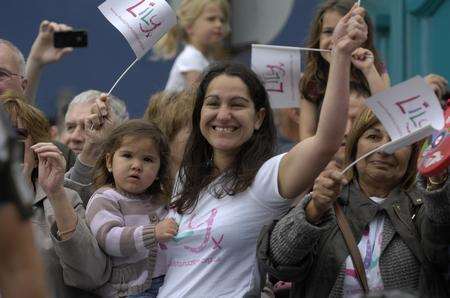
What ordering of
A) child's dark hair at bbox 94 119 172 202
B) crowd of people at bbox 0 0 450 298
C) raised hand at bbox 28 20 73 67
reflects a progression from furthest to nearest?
raised hand at bbox 28 20 73 67
child's dark hair at bbox 94 119 172 202
crowd of people at bbox 0 0 450 298

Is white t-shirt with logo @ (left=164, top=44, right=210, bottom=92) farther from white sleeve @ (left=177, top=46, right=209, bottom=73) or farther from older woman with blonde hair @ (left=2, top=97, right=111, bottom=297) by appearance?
older woman with blonde hair @ (left=2, top=97, right=111, bottom=297)

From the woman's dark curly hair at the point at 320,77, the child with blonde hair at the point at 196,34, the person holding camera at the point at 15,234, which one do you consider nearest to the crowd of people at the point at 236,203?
the woman's dark curly hair at the point at 320,77

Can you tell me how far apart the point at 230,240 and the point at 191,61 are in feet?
Answer: 11.4

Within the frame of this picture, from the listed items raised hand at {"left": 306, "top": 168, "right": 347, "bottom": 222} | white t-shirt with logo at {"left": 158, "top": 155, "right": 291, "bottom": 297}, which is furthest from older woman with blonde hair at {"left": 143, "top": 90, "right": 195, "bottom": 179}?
raised hand at {"left": 306, "top": 168, "right": 347, "bottom": 222}

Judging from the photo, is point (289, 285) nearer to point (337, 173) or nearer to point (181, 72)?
point (337, 173)

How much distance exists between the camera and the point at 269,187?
197 inches

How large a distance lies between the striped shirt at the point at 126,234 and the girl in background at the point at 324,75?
111cm

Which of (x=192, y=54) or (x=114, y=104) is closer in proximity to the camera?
(x=114, y=104)

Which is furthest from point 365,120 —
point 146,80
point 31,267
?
point 146,80

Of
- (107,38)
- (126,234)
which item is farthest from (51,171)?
(107,38)

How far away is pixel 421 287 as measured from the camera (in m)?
5.10

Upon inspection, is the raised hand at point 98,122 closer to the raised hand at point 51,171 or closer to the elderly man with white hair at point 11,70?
the elderly man with white hair at point 11,70

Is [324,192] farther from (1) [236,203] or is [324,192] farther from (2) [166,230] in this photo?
(2) [166,230]

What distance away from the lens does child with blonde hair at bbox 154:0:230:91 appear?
8305 millimetres
